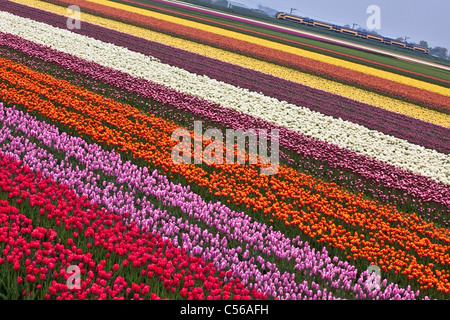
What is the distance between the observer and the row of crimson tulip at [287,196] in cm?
719

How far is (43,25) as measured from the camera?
25781 millimetres

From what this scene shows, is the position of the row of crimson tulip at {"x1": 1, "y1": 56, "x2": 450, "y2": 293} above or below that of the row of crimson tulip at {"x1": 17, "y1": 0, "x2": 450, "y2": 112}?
below

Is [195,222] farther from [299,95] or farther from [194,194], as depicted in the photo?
[299,95]

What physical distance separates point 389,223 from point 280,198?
94.4 inches

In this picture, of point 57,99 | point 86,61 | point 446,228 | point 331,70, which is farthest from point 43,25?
point 446,228

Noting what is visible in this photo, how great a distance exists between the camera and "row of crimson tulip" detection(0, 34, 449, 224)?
1082cm

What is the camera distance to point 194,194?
790 centimetres

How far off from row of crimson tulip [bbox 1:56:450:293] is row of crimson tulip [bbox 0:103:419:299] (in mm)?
523

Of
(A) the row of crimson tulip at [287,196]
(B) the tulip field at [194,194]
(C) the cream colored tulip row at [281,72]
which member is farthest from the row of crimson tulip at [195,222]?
(C) the cream colored tulip row at [281,72]

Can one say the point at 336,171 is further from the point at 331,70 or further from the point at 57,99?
the point at 331,70

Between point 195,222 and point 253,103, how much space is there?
1163 cm

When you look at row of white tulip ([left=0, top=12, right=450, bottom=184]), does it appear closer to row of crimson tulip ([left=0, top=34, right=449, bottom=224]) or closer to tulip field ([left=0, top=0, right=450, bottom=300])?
tulip field ([left=0, top=0, right=450, bottom=300])

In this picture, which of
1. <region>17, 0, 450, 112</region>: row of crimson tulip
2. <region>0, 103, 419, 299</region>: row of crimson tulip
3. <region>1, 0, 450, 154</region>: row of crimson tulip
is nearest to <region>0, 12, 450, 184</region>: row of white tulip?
<region>1, 0, 450, 154</region>: row of crimson tulip

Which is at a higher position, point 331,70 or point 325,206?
point 331,70
